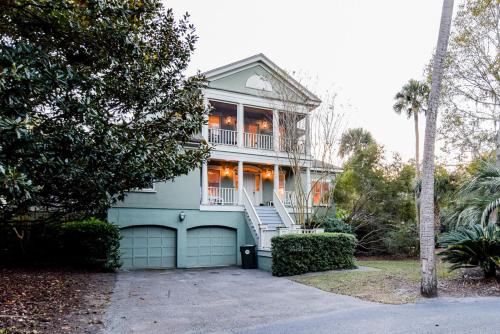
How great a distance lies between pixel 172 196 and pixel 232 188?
315cm

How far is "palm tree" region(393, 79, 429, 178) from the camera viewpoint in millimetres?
27141

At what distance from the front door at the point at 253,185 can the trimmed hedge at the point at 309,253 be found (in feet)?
23.1

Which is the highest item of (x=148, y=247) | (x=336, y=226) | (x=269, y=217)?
(x=269, y=217)

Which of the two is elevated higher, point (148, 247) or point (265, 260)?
point (148, 247)

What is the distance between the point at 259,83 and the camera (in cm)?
1864

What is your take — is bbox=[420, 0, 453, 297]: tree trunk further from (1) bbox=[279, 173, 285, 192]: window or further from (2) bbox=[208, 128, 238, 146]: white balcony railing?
(1) bbox=[279, 173, 285, 192]: window

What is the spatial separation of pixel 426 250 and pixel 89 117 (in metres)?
7.92

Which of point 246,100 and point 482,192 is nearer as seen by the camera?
point 482,192

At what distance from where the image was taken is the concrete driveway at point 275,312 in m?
6.08

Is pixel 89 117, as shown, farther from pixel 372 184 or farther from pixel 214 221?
pixel 372 184

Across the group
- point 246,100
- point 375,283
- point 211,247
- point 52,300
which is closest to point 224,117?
point 246,100

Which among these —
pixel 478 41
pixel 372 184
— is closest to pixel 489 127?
pixel 478 41

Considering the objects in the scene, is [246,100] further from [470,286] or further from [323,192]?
[470,286]

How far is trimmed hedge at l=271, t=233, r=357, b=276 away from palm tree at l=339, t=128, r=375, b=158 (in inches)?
264
